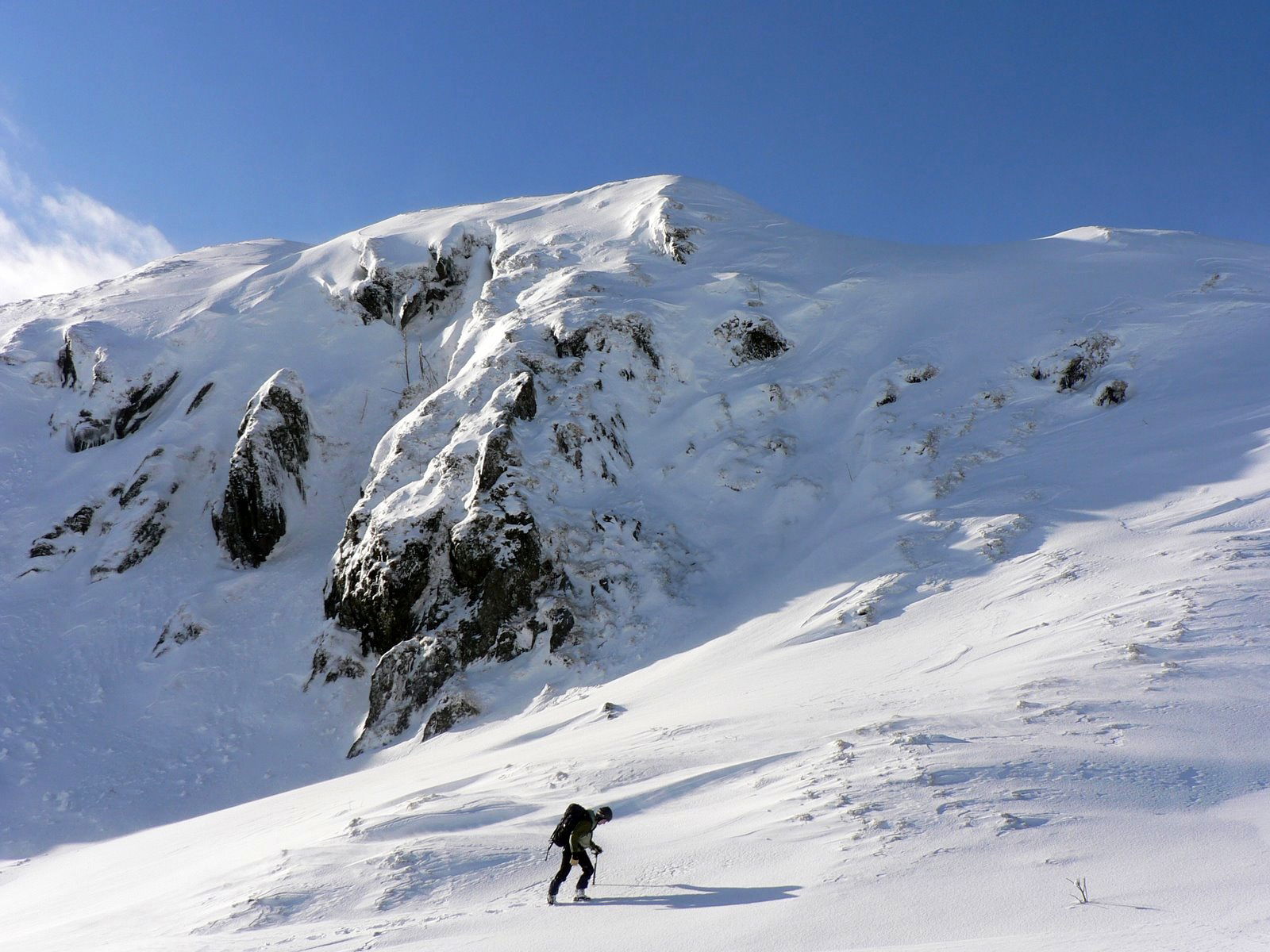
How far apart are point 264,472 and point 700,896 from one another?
24868 mm

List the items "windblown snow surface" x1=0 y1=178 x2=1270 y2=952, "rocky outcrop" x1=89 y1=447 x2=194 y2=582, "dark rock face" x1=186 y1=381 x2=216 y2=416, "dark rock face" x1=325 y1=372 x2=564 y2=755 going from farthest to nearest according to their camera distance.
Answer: "dark rock face" x1=186 y1=381 x2=216 y2=416
"rocky outcrop" x1=89 y1=447 x2=194 y2=582
"dark rock face" x1=325 y1=372 x2=564 y2=755
"windblown snow surface" x1=0 y1=178 x2=1270 y2=952

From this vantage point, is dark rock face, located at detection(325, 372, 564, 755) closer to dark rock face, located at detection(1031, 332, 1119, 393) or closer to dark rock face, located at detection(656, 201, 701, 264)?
dark rock face, located at detection(656, 201, 701, 264)

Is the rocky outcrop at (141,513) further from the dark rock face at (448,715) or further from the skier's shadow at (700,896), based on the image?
the skier's shadow at (700,896)

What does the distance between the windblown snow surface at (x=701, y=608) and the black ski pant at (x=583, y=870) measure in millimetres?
257

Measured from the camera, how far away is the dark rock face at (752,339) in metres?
27.1

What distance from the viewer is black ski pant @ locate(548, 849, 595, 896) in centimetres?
752

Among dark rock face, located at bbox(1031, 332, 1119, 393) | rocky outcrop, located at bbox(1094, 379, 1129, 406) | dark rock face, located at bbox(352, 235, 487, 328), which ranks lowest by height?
rocky outcrop, located at bbox(1094, 379, 1129, 406)

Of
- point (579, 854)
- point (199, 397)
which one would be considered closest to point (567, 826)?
point (579, 854)

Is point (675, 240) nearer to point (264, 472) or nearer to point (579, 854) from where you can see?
point (264, 472)

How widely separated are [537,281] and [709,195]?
13.0m

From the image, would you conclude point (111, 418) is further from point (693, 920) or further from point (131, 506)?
point (693, 920)

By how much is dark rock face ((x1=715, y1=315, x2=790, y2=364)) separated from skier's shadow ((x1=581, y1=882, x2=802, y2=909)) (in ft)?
70.5

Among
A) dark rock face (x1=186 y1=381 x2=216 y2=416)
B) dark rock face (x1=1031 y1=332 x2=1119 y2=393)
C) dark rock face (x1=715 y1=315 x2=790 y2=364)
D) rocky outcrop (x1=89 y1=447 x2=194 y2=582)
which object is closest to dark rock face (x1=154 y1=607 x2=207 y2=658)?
rocky outcrop (x1=89 y1=447 x2=194 y2=582)

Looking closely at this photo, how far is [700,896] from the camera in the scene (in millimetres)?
7082
